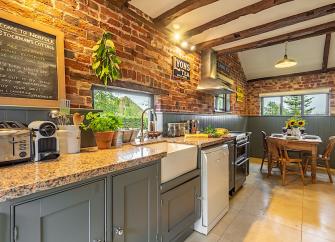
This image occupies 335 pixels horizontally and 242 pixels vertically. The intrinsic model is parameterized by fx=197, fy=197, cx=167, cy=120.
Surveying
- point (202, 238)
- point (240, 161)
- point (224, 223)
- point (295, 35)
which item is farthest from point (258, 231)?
point (295, 35)

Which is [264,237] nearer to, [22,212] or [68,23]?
[22,212]

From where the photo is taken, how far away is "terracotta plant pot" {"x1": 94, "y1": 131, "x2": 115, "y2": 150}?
1671 mm

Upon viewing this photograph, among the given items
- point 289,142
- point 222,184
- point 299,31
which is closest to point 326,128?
point 289,142

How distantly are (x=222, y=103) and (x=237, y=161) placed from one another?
6.68ft

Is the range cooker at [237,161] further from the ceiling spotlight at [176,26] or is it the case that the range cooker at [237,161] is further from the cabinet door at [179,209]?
the ceiling spotlight at [176,26]

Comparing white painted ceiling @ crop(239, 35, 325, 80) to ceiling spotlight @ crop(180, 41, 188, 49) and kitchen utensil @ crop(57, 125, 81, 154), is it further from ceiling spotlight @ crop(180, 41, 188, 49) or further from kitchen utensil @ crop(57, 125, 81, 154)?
kitchen utensil @ crop(57, 125, 81, 154)

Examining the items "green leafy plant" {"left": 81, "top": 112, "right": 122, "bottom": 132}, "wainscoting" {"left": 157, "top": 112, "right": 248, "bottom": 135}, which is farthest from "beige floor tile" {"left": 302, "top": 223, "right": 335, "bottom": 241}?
"green leafy plant" {"left": 81, "top": 112, "right": 122, "bottom": 132}

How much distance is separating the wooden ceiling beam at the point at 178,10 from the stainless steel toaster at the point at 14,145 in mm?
2099

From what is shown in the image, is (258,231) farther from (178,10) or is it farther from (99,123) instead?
(178,10)

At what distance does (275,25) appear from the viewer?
2922mm

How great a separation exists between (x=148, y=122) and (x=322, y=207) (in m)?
2.60

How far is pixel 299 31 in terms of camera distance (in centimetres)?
340

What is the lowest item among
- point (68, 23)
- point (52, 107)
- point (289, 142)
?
point (289, 142)

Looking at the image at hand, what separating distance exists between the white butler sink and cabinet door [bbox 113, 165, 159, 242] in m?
0.12
